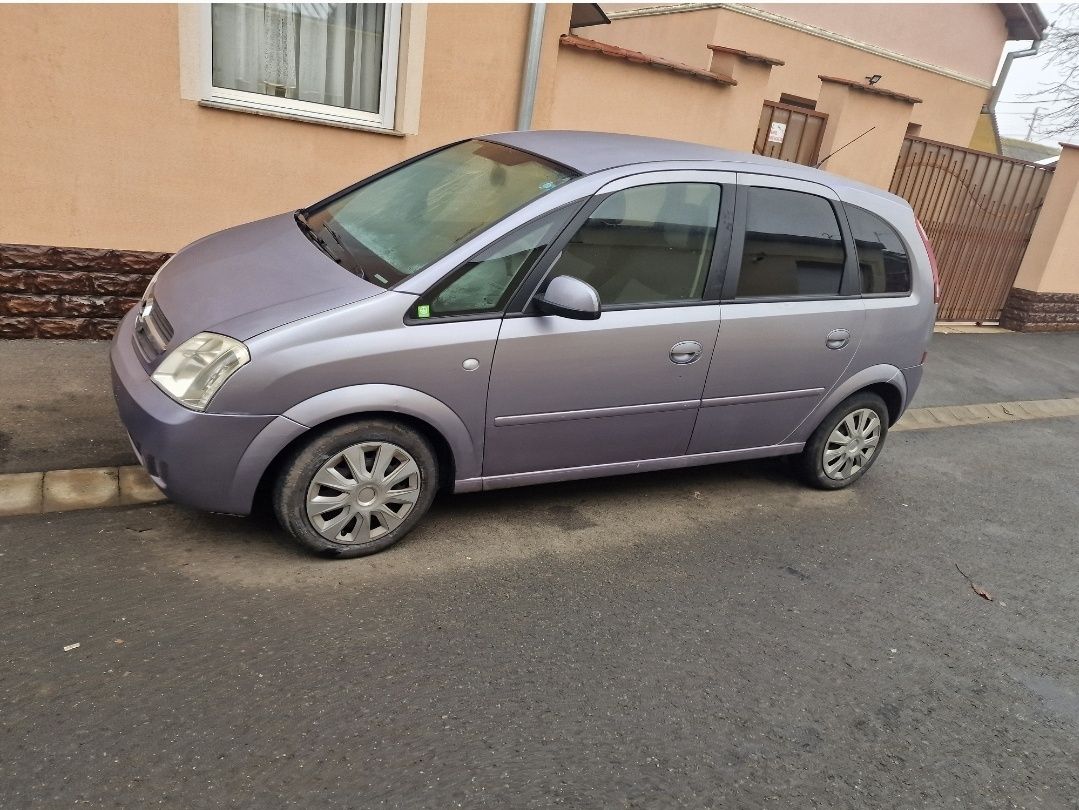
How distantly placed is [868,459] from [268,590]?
375 cm

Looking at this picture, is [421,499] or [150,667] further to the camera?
[421,499]

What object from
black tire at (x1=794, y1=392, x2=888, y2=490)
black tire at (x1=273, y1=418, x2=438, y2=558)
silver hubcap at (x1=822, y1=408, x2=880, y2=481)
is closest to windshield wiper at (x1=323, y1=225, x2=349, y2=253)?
black tire at (x1=273, y1=418, x2=438, y2=558)

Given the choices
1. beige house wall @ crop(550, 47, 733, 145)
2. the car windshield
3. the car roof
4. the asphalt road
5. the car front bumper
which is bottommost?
the asphalt road

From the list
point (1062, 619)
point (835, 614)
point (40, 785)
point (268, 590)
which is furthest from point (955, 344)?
point (40, 785)

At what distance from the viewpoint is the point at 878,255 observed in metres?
4.92

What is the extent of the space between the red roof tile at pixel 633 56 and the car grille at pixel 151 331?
4.54 m

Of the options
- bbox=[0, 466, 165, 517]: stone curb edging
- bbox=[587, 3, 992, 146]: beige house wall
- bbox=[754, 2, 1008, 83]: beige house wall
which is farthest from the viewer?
bbox=[754, 2, 1008, 83]: beige house wall

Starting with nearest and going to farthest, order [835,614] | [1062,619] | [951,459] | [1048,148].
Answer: [835,614]
[1062,619]
[951,459]
[1048,148]

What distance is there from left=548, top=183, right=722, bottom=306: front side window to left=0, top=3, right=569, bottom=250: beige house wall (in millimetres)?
3067

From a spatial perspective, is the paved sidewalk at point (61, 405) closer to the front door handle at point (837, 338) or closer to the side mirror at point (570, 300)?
the side mirror at point (570, 300)

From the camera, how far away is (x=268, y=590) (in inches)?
136

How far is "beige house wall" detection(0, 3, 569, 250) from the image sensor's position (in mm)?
5309

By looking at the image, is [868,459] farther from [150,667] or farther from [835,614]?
[150,667]

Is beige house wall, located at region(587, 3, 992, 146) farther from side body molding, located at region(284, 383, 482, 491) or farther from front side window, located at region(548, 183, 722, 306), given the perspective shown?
side body molding, located at region(284, 383, 482, 491)
